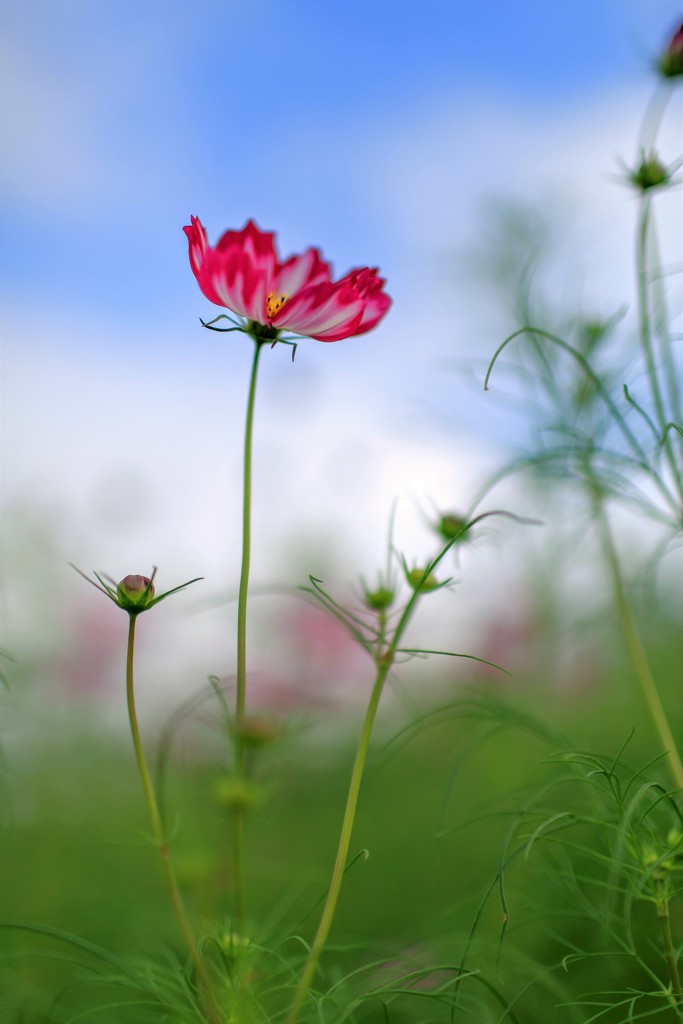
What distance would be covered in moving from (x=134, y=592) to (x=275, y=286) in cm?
24

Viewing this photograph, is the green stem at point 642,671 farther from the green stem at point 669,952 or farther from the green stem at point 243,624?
the green stem at point 243,624

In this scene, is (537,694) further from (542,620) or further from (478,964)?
(478,964)

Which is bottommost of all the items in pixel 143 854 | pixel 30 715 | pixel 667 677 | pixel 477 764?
pixel 143 854

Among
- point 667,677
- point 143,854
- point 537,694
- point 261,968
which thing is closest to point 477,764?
point 537,694

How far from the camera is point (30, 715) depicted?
4.89ft

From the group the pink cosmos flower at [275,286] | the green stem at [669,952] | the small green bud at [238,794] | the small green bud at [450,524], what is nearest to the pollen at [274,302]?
the pink cosmos flower at [275,286]

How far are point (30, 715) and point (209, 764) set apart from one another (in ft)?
3.05

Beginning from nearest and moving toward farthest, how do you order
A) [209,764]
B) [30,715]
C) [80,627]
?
[209,764], [30,715], [80,627]

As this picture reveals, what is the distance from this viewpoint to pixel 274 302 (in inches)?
23.5

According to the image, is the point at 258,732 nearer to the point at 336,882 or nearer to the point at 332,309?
the point at 336,882

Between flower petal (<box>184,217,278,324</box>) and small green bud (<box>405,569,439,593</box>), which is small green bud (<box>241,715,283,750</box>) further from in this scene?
flower petal (<box>184,217,278,324</box>)

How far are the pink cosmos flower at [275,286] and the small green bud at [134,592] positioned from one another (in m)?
0.18

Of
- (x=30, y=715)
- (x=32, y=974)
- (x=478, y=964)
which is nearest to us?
(x=478, y=964)

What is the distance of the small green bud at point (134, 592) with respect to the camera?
0.48 metres
